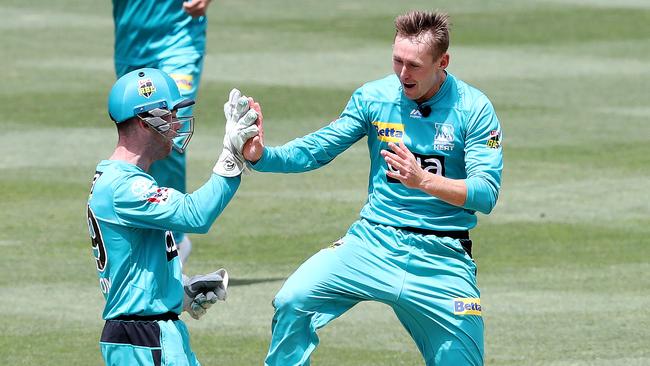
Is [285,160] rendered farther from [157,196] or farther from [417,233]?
[157,196]

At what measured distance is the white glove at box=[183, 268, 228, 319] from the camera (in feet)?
25.2

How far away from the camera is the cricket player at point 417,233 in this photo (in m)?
7.91

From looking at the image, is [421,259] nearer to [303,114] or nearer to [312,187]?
[312,187]

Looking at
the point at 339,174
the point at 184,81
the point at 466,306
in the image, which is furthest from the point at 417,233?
the point at 339,174

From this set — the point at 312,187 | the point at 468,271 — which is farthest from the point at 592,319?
the point at 312,187

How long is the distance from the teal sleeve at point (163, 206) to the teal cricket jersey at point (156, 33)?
547 cm

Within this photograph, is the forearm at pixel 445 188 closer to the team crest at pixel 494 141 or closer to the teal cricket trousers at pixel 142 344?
the team crest at pixel 494 141

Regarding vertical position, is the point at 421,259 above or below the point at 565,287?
above

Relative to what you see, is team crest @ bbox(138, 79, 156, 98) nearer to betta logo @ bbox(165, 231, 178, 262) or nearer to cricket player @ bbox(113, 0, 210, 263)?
betta logo @ bbox(165, 231, 178, 262)

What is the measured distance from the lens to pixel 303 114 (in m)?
18.1

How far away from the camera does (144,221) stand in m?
7.02

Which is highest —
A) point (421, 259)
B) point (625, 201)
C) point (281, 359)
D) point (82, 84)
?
point (421, 259)

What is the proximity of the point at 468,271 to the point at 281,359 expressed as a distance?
108 centimetres

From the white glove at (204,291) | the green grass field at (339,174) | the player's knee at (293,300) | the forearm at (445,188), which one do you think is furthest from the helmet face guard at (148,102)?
the green grass field at (339,174)
